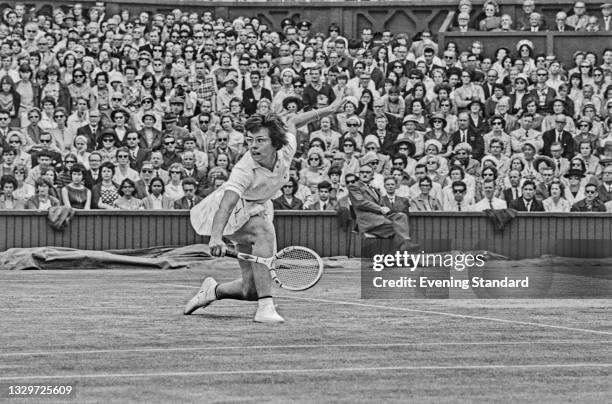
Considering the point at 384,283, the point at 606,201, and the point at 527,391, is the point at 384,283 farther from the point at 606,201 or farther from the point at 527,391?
the point at 527,391

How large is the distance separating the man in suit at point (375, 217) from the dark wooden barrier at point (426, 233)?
24cm

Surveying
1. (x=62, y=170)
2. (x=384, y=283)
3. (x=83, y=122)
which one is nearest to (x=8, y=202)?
(x=62, y=170)

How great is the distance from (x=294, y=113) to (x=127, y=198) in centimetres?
332

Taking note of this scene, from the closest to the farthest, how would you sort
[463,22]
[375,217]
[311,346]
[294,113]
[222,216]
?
[311,346], [222,216], [375,217], [294,113], [463,22]

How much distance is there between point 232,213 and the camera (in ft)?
42.7

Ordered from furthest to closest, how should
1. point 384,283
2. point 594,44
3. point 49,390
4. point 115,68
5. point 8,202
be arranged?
1. point 594,44
2. point 115,68
3. point 8,202
4. point 384,283
5. point 49,390

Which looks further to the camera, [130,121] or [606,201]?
[130,121]

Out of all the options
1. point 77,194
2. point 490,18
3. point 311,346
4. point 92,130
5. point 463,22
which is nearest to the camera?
point 311,346

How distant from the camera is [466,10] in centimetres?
3116

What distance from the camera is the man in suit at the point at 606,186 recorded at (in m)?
23.7

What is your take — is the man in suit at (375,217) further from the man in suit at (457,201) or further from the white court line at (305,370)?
the white court line at (305,370)

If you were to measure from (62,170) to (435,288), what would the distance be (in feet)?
24.4

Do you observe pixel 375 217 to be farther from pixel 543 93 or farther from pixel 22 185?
pixel 543 93

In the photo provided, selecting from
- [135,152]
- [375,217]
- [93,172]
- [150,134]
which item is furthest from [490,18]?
[93,172]
